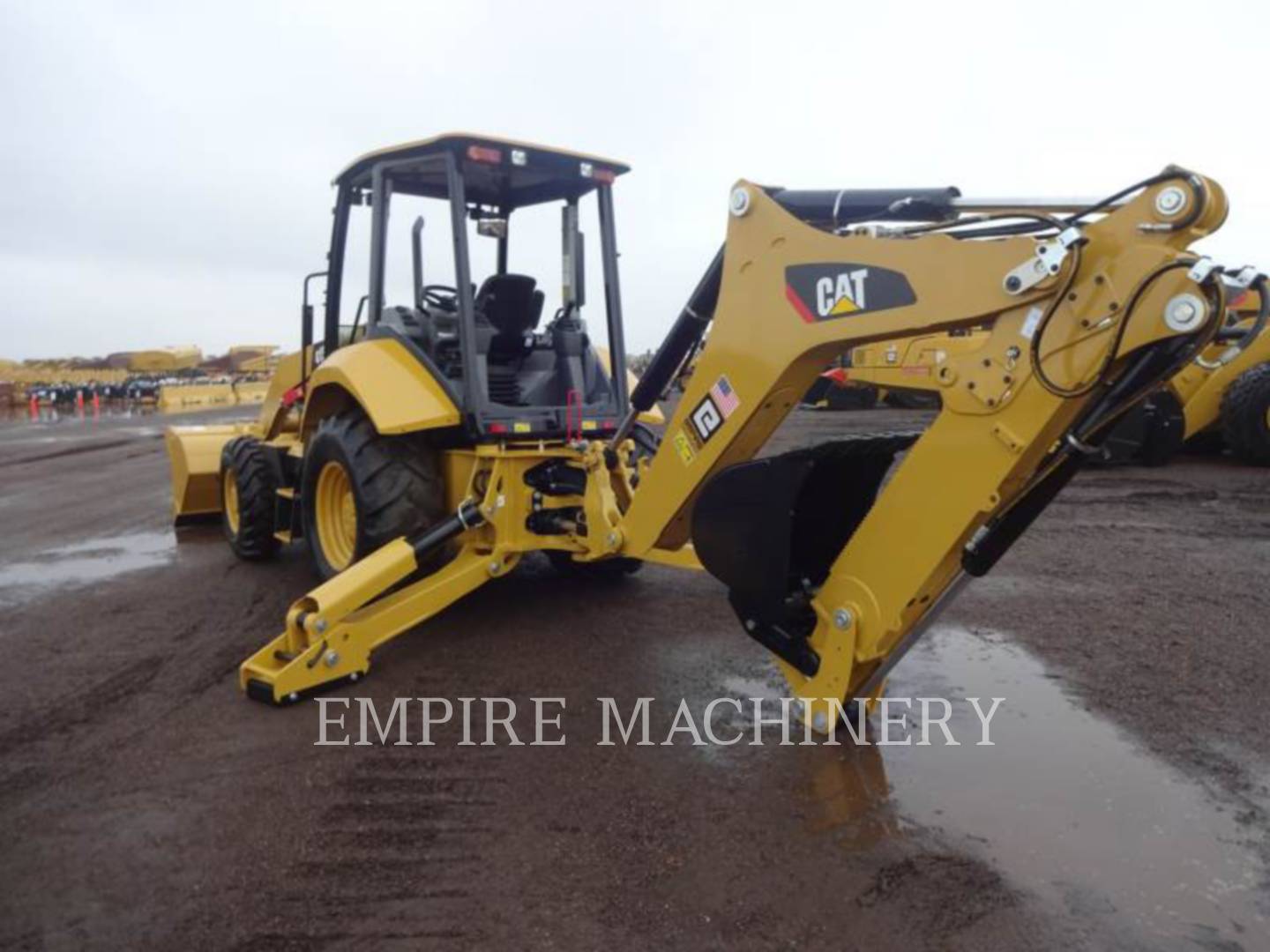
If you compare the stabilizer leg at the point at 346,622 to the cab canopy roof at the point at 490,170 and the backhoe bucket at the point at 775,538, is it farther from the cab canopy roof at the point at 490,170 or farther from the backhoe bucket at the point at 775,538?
the cab canopy roof at the point at 490,170

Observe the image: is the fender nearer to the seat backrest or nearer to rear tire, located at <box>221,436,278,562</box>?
the seat backrest

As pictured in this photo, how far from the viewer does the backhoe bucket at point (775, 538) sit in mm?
3221

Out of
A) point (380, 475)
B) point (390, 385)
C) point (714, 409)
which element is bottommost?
point (380, 475)

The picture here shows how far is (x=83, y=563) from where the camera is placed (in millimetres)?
6957

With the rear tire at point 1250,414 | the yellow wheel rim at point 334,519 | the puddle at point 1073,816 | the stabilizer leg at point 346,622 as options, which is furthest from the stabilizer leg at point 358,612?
the rear tire at point 1250,414

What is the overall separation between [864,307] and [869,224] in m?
0.36

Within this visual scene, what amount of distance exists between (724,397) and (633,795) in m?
1.43

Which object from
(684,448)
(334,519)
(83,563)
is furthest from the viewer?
(83,563)

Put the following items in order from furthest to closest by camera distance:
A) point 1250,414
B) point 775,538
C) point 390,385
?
point 1250,414 < point 390,385 < point 775,538

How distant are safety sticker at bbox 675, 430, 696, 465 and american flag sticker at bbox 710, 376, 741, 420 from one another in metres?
0.22

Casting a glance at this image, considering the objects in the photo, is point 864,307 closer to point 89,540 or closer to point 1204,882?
point 1204,882

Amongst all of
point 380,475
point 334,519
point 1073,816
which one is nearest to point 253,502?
point 334,519

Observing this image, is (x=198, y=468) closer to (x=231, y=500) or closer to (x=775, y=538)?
(x=231, y=500)

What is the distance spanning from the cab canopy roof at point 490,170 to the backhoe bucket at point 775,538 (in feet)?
8.28
